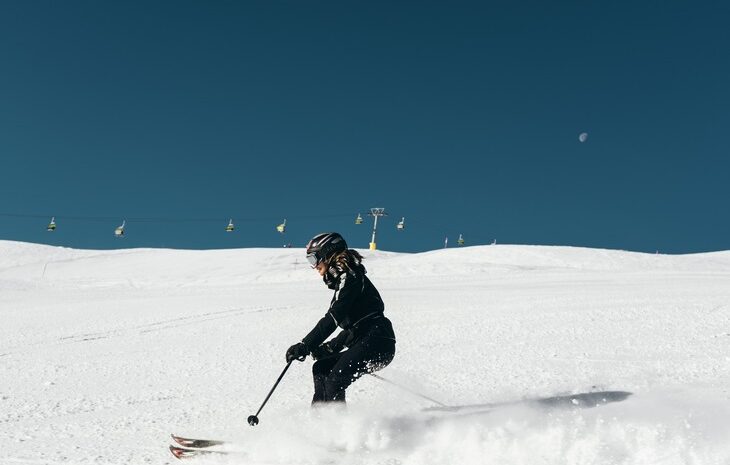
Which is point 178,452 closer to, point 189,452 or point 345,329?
point 189,452

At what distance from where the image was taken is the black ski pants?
15.5 feet

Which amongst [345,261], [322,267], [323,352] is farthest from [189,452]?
[345,261]

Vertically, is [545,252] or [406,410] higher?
[545,252]

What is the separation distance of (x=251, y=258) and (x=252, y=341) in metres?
27.5

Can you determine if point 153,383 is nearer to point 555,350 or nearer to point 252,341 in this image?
point 252,341

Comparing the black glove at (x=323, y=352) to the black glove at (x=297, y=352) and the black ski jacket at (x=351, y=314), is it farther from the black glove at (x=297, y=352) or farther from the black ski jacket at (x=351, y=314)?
the black glove at (x=297, y=352)

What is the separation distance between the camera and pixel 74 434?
5105 mm

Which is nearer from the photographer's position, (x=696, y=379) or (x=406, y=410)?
(x=406, y=410)

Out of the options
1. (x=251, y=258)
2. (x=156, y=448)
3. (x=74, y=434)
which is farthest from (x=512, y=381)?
(x=251, y=258)

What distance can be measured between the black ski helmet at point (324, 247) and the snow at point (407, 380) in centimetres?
125

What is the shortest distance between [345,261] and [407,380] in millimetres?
2965

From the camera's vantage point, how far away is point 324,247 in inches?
192

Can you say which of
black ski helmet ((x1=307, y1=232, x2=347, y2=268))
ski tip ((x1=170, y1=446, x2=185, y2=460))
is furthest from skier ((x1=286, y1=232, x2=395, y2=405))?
ski tip ((x1=170, y1=446, x2=185, y2=460))

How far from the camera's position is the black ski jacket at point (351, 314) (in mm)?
4719
